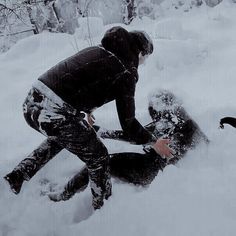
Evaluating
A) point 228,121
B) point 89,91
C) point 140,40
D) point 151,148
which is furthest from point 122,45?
point 228,121

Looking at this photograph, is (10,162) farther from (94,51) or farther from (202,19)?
(202,19)

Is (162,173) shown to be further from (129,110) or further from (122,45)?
(122,45)

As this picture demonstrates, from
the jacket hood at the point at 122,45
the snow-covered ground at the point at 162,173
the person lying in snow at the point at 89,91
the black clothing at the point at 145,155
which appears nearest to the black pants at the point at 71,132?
the person lying in snow at the point at 89,91

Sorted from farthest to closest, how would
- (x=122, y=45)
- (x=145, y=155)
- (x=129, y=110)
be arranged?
1. (x=145, y=155)
2. (x=129, y=110)
3. (x=122, y=45)

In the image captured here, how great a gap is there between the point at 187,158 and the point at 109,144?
0.75 metres

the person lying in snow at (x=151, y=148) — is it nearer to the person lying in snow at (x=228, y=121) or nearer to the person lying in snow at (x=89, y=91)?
the person lying in snow at (x=228, y=121)

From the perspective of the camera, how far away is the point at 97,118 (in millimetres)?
3809

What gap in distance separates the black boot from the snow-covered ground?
0.55 feet

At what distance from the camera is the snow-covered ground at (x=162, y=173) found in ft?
7.52

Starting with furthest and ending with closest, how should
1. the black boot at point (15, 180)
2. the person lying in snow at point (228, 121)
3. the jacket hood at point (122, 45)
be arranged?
the person lying in snow at point (228, 121), the black boot at point (15, 180), the jacket hood at point (122, 45)

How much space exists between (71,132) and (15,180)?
761mm

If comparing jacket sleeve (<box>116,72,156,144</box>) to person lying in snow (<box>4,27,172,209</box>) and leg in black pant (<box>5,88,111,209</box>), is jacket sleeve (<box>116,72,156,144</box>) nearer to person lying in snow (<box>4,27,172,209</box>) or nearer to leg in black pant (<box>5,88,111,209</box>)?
person lying in snow (<box>4,27,172,209</box>)

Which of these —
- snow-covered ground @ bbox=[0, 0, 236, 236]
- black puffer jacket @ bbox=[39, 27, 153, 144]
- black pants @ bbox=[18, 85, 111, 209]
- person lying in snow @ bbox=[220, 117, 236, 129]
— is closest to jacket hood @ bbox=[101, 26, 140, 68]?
black puffer jacket @ bbox=[39, 27, 153, 144]

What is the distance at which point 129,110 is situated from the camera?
2236mm
